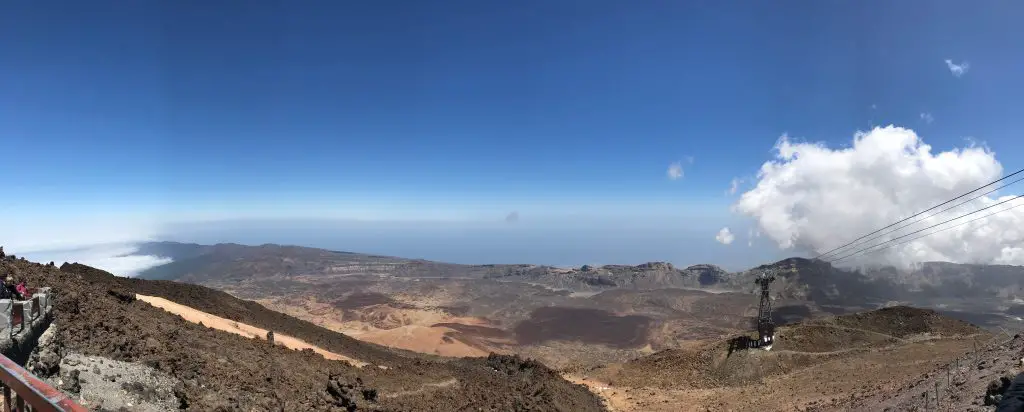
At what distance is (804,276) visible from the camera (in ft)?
380

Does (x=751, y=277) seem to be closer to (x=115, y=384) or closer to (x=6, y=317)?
(x=115, y=384)

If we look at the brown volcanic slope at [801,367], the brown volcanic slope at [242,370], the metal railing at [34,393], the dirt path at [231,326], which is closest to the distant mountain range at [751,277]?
the brown volcanic slope at [801,367]

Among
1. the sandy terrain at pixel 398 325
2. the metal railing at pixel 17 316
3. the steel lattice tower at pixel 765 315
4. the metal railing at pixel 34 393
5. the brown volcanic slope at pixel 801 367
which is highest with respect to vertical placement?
the metal railing at pixel 34 393

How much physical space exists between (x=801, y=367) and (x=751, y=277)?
106m

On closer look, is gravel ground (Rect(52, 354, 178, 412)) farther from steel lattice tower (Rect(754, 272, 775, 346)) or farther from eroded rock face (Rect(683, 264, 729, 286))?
eroded rock face (Rect(683, 264, 729, 286))

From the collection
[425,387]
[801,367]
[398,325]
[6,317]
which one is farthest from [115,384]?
[398,325]

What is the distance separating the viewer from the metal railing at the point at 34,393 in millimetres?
2842

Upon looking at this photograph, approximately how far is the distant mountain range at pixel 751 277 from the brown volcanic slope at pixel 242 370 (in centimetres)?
7529

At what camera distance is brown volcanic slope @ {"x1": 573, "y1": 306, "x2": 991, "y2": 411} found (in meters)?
25.8

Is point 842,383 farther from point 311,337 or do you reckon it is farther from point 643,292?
point 643,292

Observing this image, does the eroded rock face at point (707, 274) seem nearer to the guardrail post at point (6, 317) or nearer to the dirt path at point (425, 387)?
the dirt path at point (425, 387)

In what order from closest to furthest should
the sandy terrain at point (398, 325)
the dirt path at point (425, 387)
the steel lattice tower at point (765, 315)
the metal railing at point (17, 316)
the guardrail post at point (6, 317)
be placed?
the guardrail post at point (6, 317)
the metal railing at point (17, 316)
the dirt path at point (425, 387)
the steel lattice tower at point (765, 315)
the sandy terrain at point (398, 325)

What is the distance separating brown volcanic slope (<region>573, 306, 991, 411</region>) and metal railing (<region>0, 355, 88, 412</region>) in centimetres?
2524

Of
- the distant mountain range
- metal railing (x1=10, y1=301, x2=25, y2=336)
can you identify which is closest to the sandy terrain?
metal railing (x1=10, y1=301, x2=25, y2=336)
